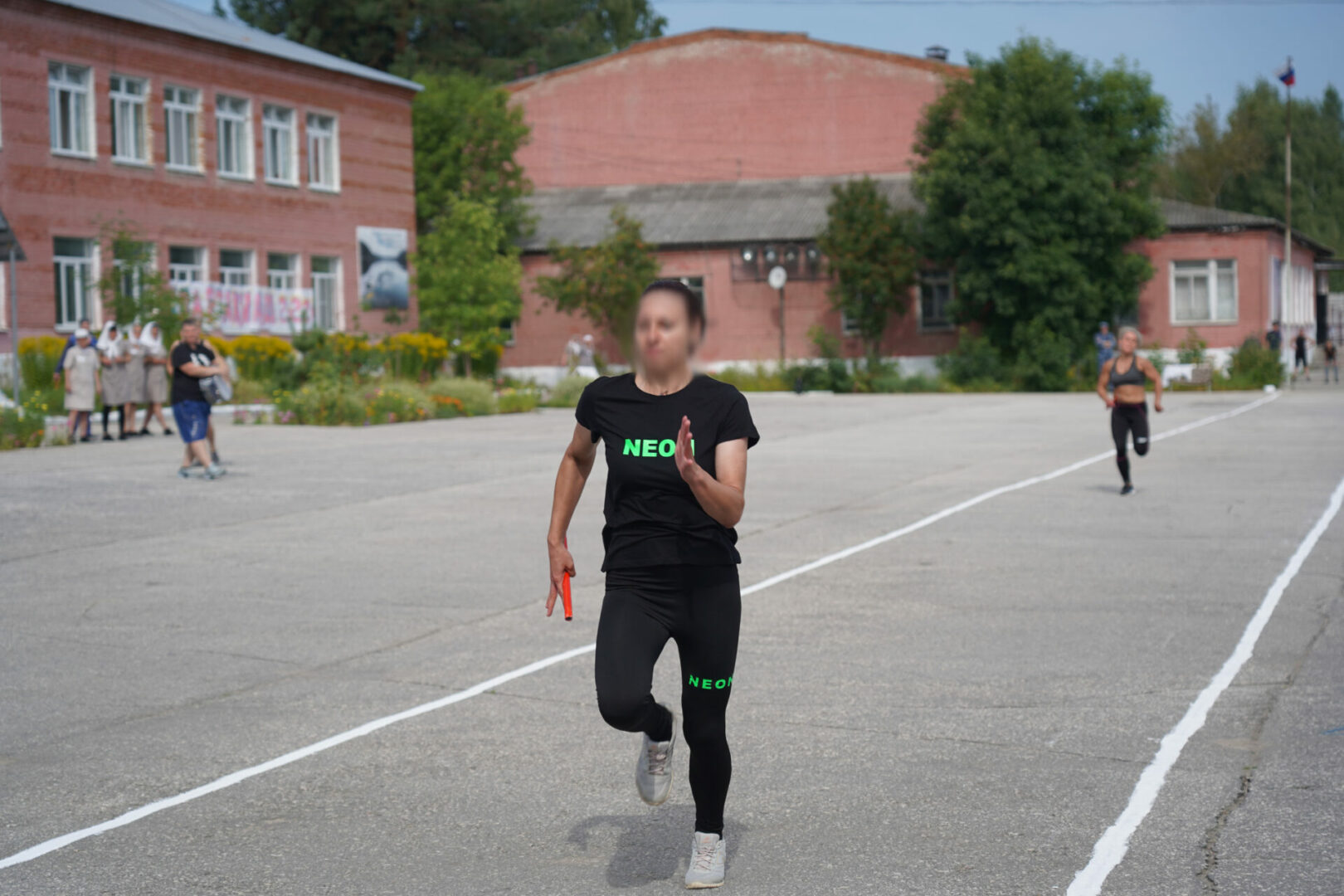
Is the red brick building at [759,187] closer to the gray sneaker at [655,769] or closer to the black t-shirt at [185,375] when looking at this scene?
the black t-shirt at [185,375]

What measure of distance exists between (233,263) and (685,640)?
1421 inches

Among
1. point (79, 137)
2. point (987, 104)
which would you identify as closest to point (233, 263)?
point (79, 137)

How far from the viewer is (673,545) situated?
14.5 feet

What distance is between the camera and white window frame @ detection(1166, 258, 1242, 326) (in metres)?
44.3

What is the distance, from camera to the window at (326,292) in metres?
40.9

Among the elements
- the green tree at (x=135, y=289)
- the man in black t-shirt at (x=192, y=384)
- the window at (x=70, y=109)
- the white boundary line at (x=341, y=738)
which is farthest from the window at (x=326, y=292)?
the white boundary line at (x=341, y=738)

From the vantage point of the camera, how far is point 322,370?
2888 centimetres

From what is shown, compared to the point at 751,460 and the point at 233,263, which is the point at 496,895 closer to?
the point at 751,460

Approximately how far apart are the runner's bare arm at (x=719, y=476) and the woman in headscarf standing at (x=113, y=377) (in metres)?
21.5

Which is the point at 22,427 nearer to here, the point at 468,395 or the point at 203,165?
the point at 468,395

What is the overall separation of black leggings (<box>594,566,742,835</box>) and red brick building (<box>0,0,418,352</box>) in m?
29.7

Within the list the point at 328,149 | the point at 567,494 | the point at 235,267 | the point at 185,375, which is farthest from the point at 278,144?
the point at 567,494

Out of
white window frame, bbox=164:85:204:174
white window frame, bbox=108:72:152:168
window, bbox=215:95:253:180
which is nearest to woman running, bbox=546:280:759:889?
white window frame, bbox=108:72:152:168

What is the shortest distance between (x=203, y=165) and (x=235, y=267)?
269cm
